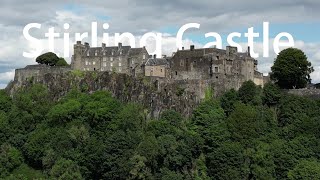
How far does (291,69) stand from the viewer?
67312 millimetres

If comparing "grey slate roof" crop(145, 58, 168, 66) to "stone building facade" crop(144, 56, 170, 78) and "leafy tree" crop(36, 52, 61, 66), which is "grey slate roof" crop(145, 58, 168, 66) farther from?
"leafy tree" crop(36, 52, 61, 66)

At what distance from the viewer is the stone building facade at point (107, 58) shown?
77.6 meters

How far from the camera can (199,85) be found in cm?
6631

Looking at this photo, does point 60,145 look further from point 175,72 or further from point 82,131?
point 175,72

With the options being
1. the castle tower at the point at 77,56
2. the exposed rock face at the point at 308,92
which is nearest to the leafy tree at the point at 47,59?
the castle tower at the point at 77,56

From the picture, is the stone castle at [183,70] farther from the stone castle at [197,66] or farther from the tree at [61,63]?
the tree at [61,63]

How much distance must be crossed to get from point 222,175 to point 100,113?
14.0 metres

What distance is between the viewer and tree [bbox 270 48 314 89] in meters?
67.3

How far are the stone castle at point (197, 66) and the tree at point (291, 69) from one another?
358 centimetres

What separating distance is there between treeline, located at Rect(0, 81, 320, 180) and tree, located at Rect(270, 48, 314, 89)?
3033 mm

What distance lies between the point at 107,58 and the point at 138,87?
43.2 ft

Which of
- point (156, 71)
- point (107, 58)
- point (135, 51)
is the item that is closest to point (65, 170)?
point (156, 71)

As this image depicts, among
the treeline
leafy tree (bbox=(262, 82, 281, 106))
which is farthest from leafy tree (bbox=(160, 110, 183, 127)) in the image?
leafy tree (bbox=(262, 82, 281, 106))

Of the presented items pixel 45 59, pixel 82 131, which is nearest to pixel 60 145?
pixel 82 131
